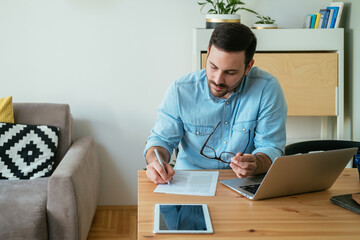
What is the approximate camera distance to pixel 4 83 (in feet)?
9.78

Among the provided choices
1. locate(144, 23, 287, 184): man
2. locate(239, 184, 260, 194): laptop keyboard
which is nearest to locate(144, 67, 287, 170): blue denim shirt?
locate(144, 23, 287, 184): man

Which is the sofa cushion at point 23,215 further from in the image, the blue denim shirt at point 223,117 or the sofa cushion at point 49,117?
the blue denim shirt at point 223,117

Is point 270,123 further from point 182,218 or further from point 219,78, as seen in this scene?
point 182,218

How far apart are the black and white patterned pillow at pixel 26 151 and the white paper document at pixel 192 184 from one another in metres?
1.24

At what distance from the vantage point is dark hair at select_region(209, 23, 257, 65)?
167cm

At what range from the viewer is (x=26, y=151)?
258 centimetres

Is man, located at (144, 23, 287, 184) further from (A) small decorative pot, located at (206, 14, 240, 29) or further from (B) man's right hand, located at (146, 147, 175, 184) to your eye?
(A) small decorative pot, located at (206, 14, 240, 29)

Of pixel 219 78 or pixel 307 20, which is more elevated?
pixel 307 20

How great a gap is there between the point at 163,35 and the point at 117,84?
0.45m

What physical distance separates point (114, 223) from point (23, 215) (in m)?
0.92

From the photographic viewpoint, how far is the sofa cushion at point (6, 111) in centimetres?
262

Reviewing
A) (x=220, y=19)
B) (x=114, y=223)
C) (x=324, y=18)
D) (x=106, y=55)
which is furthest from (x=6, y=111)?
(x=324, y=18)

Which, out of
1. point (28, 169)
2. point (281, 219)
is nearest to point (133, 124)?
point (28, 169)

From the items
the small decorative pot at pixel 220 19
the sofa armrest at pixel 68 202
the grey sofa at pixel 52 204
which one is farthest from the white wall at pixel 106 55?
the sofa armrest at pixel 68 202
